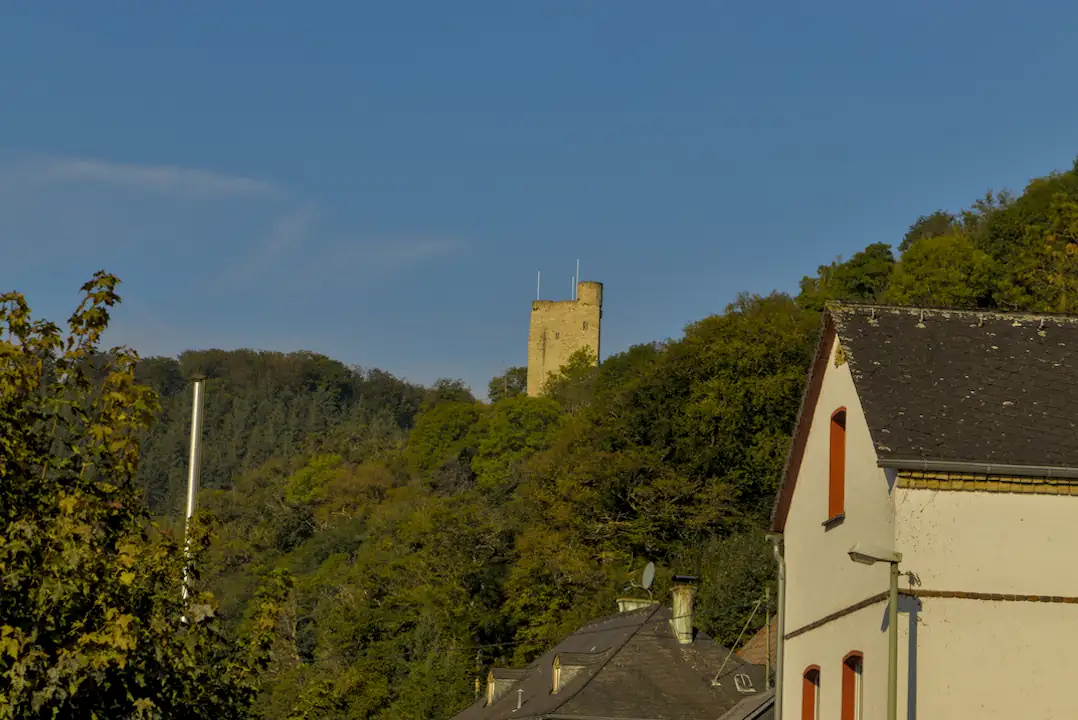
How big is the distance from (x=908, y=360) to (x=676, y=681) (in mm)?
23093

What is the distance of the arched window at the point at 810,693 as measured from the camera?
23.4 m

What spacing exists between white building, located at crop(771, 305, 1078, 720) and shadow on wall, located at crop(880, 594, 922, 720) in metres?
0.02

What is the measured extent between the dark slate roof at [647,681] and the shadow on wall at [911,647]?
825 inches

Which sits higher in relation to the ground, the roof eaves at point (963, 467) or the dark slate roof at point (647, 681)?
the roof eaves at point (963, 467)

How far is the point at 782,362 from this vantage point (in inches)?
2746

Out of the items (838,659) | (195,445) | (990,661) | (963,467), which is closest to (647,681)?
(838,659)

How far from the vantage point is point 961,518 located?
1972cm

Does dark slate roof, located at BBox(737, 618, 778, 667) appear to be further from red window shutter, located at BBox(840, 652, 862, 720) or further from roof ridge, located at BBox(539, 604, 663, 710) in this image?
red window shutter, located at BBox(840, 652, 862, 720)

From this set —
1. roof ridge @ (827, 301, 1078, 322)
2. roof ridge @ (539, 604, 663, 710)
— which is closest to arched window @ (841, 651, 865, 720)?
roof ridge @ (827, 301, 1078, 322)

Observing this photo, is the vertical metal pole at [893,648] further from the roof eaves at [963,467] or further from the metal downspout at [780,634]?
the metal downspout at [780,634]

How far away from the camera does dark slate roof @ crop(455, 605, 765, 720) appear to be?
137 ft

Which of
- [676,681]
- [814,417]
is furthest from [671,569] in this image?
[814,417]

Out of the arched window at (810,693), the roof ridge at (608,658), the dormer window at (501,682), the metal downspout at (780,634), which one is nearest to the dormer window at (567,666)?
the roof ridge at (608,658)

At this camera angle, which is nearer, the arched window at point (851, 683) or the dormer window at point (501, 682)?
the arched window at point (851, 683)
